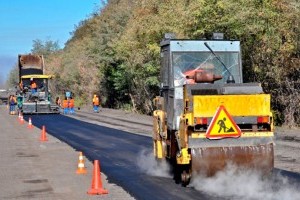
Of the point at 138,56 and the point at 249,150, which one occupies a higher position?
the point at 138,56

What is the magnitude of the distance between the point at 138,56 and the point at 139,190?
86.4 ft

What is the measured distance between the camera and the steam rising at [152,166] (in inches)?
482

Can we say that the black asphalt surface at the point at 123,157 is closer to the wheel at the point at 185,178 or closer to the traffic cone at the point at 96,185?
the wheel at the point at 185,178

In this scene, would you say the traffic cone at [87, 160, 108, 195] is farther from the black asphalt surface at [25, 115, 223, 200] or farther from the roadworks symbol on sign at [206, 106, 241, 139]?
the roadworks symbol on sign at [206, 106, 241, 139]

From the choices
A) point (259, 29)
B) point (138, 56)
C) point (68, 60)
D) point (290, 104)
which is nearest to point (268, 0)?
point (259, 29)

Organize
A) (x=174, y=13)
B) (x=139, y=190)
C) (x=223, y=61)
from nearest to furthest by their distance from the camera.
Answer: (x=139, y=190), (x=223, y=61), (x=174, y=13)

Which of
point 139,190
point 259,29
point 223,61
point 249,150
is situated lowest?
point 139,190

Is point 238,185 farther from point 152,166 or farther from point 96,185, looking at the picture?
point 152,166

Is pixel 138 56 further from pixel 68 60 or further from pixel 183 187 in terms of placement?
pixel 68 60

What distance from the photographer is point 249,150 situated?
9.61 metres

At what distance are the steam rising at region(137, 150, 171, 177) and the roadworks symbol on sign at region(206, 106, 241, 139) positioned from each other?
9.12ft

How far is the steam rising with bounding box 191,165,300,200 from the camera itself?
30.8 ft

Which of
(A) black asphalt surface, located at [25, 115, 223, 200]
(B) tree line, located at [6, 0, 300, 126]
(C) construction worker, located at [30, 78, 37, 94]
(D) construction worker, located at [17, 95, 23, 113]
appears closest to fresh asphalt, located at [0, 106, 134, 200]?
(A) black asphalt surface, located at [25, 115, 223, 200]

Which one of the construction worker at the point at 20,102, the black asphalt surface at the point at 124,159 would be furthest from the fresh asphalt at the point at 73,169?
the construction worker at the point at 20,102
